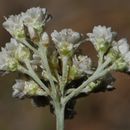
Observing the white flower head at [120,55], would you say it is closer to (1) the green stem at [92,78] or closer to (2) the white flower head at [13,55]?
(1) the green stem at [92,78]

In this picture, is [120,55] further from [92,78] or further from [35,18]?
[35,18]

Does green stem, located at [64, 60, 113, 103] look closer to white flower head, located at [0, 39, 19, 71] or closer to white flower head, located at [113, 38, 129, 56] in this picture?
white flower head, located at [113, 38, 129, 56]

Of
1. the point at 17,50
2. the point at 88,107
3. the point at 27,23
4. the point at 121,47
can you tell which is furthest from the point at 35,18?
the point at 88,107

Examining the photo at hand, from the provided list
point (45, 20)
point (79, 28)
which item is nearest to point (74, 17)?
point (79, 28)

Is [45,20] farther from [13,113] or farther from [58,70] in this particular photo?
[13,113]

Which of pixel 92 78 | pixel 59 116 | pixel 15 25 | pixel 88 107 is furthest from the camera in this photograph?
pixel 88 107
